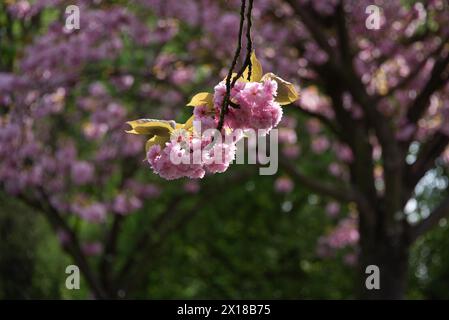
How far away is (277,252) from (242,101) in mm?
10570

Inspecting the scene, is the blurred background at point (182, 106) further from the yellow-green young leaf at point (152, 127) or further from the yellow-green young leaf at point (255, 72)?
the yellow-green young leaf at point (152, 127)

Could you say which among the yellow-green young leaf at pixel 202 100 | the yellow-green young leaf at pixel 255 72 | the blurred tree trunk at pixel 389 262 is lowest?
the blurred tree trunk at pixel 389 262

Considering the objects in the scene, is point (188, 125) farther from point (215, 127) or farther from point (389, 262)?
point (389, 262)

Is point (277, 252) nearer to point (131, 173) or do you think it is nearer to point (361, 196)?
point (131, 173)

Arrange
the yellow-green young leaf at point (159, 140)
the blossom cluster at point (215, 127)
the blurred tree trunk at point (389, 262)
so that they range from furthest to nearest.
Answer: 1. the blurred tree trunk at point (389, 262)
2. the yellow-green young leaf at point (159, 140)
3. the blossom cluster at point (215, 127)

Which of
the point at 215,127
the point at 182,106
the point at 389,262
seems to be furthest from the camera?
the point at 182,106

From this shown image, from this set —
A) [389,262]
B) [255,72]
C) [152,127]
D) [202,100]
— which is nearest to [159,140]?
[152,127]

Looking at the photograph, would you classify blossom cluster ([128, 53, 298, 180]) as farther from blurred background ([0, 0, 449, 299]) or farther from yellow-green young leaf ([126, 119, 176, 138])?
blurred background ([0, 0, 449, 299])

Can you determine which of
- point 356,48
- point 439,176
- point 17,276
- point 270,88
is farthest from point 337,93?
point 270,88

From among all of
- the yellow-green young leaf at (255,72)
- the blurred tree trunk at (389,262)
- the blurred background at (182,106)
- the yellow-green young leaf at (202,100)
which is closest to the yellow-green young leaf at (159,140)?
the yellow-green young leaf at (202,100)

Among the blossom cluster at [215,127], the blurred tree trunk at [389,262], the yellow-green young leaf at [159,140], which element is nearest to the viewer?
the blossom cluster at [215,127]

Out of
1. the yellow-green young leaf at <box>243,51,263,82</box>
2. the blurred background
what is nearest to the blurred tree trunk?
the blurred background

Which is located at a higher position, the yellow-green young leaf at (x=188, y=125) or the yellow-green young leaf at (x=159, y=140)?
the yellow-green young leaf at (x=188, y=125)
